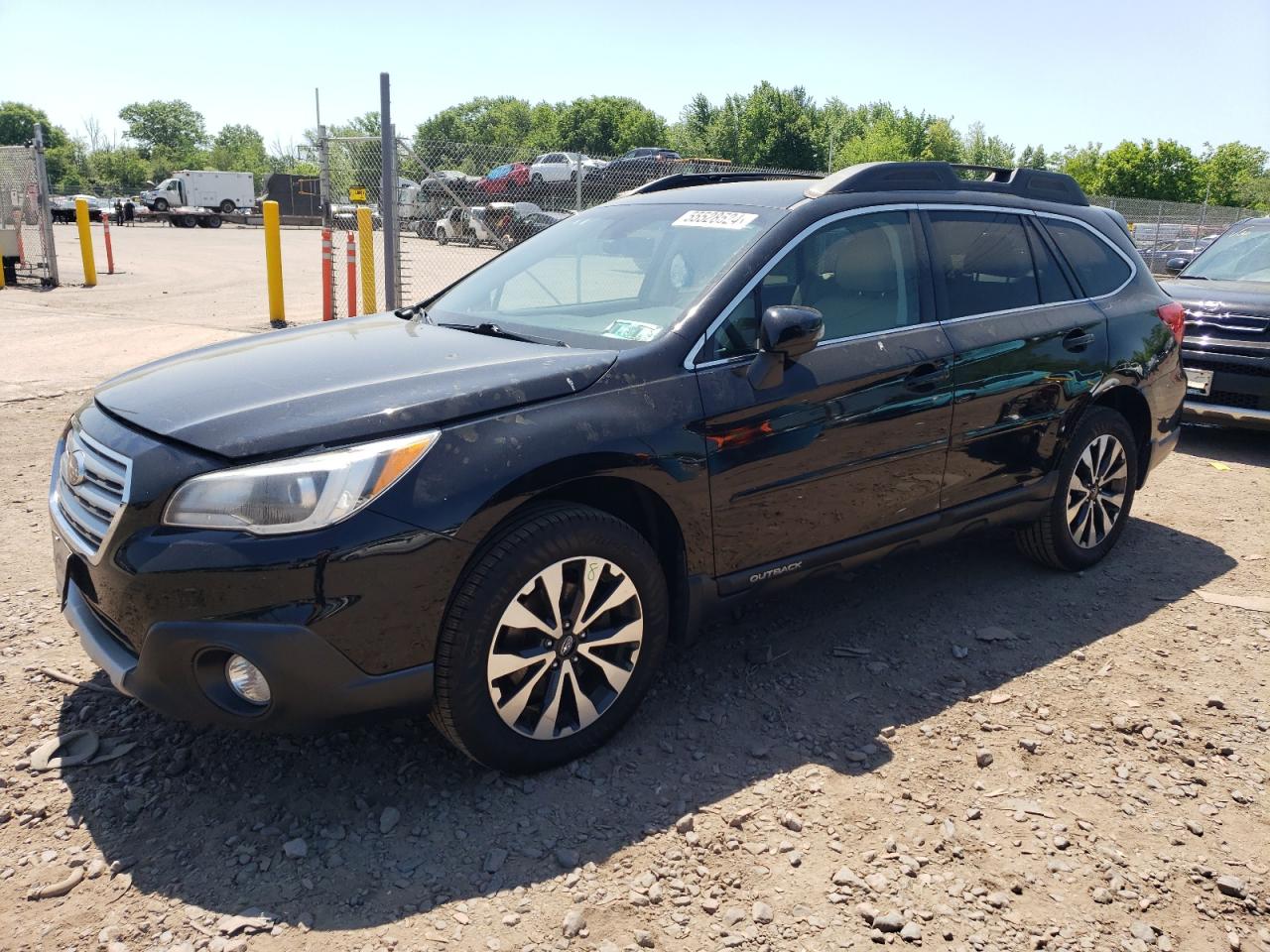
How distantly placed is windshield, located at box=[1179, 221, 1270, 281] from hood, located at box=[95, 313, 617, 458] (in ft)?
24.5

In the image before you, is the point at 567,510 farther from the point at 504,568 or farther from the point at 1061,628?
the point at 1061,628

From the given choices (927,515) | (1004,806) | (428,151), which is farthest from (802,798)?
(428,151)

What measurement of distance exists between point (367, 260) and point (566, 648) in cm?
869

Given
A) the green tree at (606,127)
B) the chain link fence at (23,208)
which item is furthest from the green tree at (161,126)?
the chain link fence at (23,208)

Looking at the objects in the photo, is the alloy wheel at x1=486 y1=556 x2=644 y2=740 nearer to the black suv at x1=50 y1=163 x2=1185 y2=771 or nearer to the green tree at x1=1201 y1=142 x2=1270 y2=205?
the black suv at x1=50 y1=163 x2=1185 y2=771

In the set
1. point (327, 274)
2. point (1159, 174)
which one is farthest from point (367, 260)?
point (1159, 174)

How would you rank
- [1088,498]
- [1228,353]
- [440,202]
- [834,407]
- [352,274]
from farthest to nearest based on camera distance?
[440,202] → [352,274] → [1228,353] → [1088,498] → [834,407]

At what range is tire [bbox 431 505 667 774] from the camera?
270cm

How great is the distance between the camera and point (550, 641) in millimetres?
2869

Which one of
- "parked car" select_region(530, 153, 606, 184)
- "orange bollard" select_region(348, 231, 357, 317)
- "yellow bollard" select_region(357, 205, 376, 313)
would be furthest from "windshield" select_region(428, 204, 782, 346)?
"parked car" select_region(530, 153, 606, 184)

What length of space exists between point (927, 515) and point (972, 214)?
1309 mm

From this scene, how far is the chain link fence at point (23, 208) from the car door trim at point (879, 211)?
16.5 metres

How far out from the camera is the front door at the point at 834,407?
3242 millimetres

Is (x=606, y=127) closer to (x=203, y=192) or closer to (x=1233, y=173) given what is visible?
(x=203, y=192)
